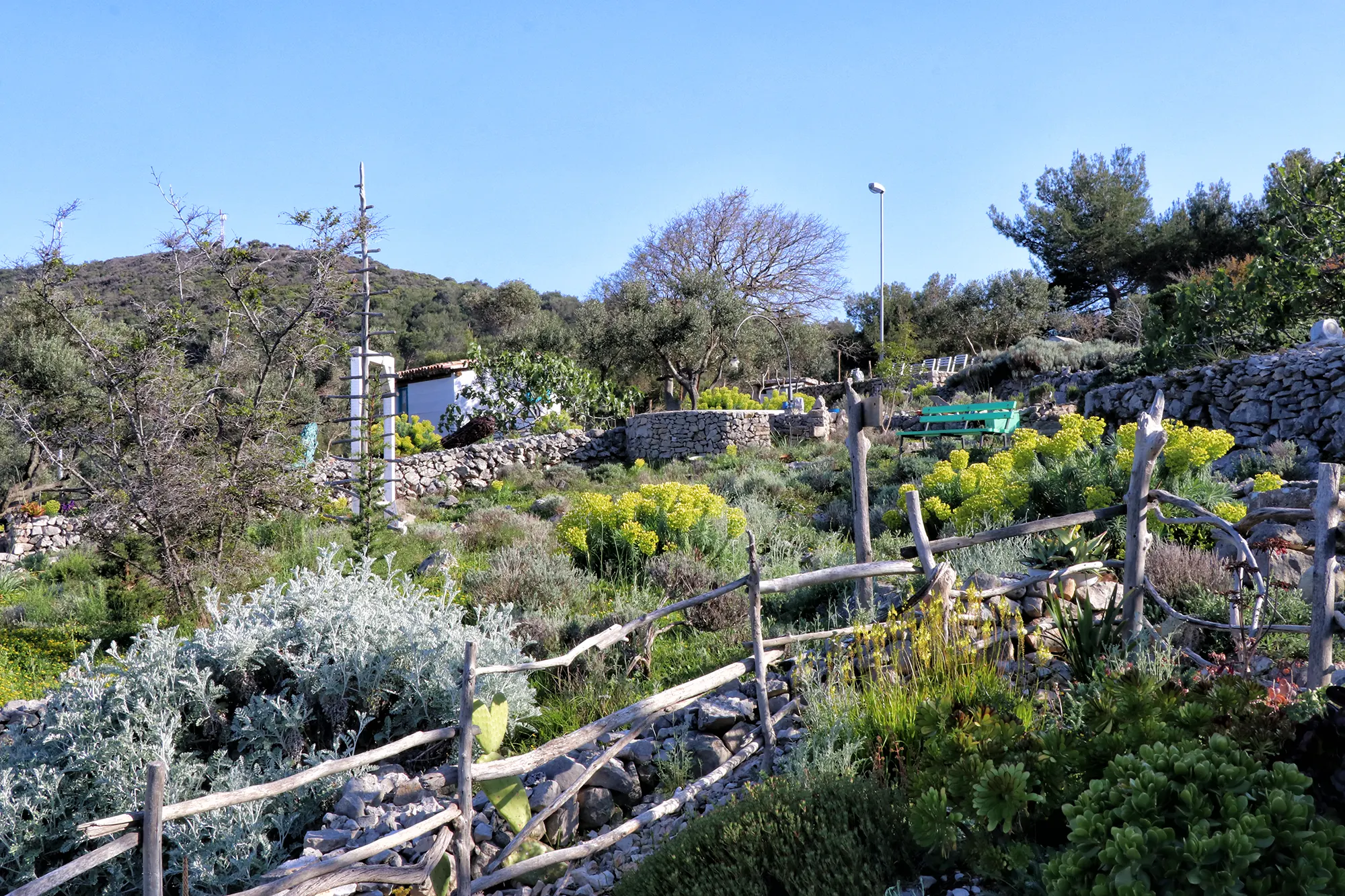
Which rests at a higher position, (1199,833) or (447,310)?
(447,310)

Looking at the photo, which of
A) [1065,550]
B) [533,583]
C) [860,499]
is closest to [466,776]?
[860,499]

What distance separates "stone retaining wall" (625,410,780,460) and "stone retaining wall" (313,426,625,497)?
0.95 meters

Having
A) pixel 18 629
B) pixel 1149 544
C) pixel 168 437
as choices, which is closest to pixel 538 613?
pixel 1149 544

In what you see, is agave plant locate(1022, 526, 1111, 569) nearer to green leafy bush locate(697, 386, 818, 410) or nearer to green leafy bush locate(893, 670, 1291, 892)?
green leafy bush locate(893, 670, 1291, 892)

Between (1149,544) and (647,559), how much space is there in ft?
12.0

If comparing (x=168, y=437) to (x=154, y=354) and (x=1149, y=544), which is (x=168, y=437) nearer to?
(x=154, y=354)

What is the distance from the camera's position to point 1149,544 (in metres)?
5.38

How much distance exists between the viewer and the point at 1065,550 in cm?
542

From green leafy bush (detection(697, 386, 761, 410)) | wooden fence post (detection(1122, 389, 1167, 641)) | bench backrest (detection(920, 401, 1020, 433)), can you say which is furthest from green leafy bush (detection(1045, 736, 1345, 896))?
green leafy bush (detection(697, 386, 761, 410))

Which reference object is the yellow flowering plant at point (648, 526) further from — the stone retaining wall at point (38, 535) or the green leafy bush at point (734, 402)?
the green leafy bush at point (734, 402)

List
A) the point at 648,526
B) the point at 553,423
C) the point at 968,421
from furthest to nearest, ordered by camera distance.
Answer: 1. the point at 553,423
2. the point at 968,421
3. the point at 648,526

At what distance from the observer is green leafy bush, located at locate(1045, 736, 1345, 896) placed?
5.38 ft

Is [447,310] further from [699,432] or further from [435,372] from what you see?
[699,432]

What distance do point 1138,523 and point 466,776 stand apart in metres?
3.13
